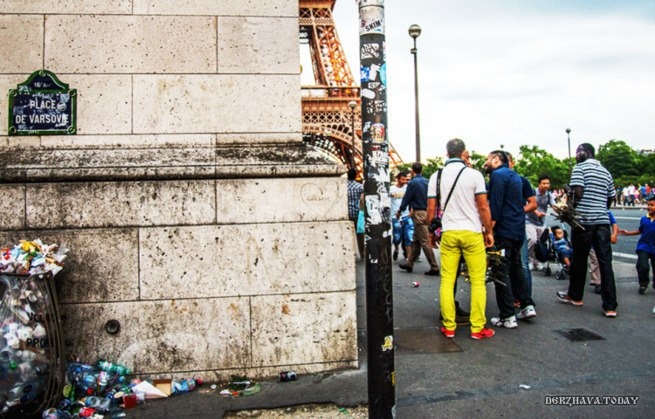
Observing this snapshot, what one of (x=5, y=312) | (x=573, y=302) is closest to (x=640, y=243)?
(x=573, y=302)

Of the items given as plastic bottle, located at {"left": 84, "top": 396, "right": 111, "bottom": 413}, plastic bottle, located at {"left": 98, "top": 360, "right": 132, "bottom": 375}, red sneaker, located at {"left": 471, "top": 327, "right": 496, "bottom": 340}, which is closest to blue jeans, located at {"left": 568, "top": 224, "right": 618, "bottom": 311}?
red sneaker, located at {"left": 471, "top": 327, "right": 496, "bottom": 340}

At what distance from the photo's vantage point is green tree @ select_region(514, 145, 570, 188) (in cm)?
7817

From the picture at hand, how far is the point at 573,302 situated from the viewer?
21.6ft

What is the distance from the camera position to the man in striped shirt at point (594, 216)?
19.4 feet

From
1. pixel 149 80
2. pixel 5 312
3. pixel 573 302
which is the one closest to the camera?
pixel 5 312

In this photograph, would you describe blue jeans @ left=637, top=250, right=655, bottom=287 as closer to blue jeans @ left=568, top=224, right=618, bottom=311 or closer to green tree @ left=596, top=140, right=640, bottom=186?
blue jeans @ left=568, top=224, right=618, bottom=311

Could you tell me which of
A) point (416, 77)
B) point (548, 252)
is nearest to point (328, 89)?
point (416, 77)

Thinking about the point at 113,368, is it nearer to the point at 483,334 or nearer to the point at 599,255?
the point at 483,334

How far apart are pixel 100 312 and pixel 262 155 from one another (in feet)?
5.88

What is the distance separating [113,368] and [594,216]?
5.29 metres

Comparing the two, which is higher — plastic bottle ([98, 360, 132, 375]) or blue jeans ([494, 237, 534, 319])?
blue jeans ([494, 237, 534, 319])

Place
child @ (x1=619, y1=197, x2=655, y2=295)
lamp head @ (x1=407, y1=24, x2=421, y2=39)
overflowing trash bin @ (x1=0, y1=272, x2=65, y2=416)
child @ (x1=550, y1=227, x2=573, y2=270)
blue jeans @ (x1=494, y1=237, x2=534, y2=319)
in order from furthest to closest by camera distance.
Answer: lamp head @ (x1=407, y1=24, x2=421, y2=39), child @ (x1=550, y1=227, x2=573, y2=270), child @ (x1=619, y1=197, x2=655, y2=295), blue jeans @ (x1=494, y1=237, x2=534, y2=319), overflowing trash bin @ (x1=0, y1=272, x2=65, y2=416)

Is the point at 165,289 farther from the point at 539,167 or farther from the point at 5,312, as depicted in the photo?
the point at 539,167

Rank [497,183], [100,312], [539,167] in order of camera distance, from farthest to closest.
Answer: [539,167]
[497,183]
[100,312]
